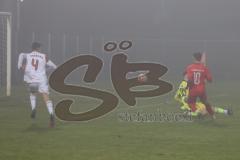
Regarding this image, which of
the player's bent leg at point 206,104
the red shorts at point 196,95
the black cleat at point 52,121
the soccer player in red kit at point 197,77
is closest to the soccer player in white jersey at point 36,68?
the black cleat at point 52,121

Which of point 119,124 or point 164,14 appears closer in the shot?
point 119,124

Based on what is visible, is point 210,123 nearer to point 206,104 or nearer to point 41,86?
point 206,104

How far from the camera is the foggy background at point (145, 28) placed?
4162 cm

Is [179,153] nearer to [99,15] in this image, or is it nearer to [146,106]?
[146,106]

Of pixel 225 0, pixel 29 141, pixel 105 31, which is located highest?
pixel 225 0

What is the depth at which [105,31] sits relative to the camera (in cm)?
4512

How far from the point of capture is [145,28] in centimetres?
4531

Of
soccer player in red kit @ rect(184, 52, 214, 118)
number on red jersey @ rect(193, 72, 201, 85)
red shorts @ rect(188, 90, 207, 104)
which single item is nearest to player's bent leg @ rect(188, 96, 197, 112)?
red shorts @ rect(188, 90, 207, 104)

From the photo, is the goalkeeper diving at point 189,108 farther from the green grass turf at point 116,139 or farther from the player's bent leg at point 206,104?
the green grass turf at point 116,139

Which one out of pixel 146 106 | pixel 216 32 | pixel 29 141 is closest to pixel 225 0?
pixel 216 32

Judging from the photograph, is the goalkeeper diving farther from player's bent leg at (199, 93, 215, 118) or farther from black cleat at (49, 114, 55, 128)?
black cleat at (49, 114, 55, 128)

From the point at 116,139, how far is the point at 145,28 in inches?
1346

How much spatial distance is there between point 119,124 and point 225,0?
3479 cm

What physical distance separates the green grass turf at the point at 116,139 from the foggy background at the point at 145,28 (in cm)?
2494
